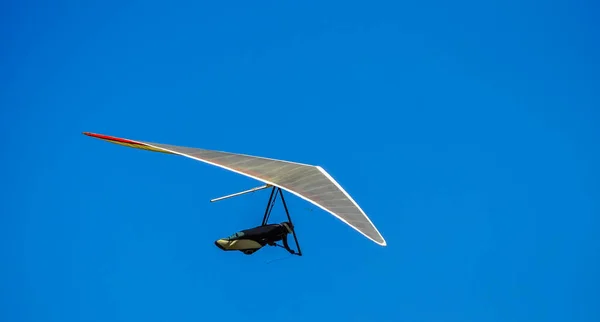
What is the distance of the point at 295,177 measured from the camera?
3616 centimetres

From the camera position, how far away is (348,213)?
1320 inches

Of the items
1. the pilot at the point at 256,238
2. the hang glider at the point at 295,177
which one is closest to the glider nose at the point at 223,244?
the pilot at the point at 256,238

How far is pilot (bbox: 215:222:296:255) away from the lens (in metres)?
35.1

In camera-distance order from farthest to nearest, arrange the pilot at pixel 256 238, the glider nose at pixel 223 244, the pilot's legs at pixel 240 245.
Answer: the pilot at pixel 256 238, the pilot's legs at pixel 240 245, the glider nose at pixel 223 244

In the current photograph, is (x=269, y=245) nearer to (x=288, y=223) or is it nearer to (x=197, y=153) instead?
(x=288, y=223)

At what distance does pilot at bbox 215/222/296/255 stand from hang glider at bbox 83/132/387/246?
5.82ft

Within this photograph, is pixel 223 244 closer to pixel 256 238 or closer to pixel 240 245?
pixel 240 245

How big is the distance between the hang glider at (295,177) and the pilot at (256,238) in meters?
1.77

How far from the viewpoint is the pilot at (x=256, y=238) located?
35.1 meters

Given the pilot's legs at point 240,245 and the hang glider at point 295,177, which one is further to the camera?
the pilot's legs at point 240,245

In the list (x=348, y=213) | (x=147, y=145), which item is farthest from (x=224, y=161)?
(x=348, y=213)

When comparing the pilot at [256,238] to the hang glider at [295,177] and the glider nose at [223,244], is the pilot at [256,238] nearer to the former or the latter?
the glider nose at [223,244]

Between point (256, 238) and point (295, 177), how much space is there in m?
3.14

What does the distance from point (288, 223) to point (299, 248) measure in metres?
1.21
